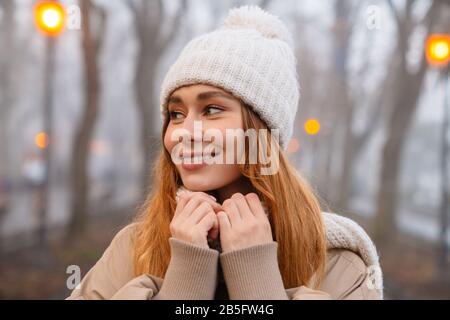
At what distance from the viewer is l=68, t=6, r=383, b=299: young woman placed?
1632mm

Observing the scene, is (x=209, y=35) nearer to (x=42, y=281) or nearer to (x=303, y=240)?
(x=303, y=240)

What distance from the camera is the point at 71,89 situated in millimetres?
33938

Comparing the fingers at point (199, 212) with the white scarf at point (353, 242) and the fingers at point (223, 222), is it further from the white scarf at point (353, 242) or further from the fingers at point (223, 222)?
the white scarf at point (353, 242)

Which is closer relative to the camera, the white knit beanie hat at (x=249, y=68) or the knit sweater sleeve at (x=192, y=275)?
the knit sweater sleeve at (x=192, y=275)

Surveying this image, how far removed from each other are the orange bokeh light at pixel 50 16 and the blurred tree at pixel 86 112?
1028 mm

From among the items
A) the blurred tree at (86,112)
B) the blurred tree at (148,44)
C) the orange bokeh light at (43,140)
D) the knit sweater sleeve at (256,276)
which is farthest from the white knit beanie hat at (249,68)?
the blurred tree at (148,44)

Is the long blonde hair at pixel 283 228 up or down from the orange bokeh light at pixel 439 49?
down

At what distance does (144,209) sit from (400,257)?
9993 mm

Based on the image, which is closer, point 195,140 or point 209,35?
point 195,140

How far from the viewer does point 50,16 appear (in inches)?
256

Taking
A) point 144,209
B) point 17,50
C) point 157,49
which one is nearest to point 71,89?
point 17,50

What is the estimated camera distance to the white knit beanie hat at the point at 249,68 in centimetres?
183

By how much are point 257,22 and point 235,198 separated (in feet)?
2.81
